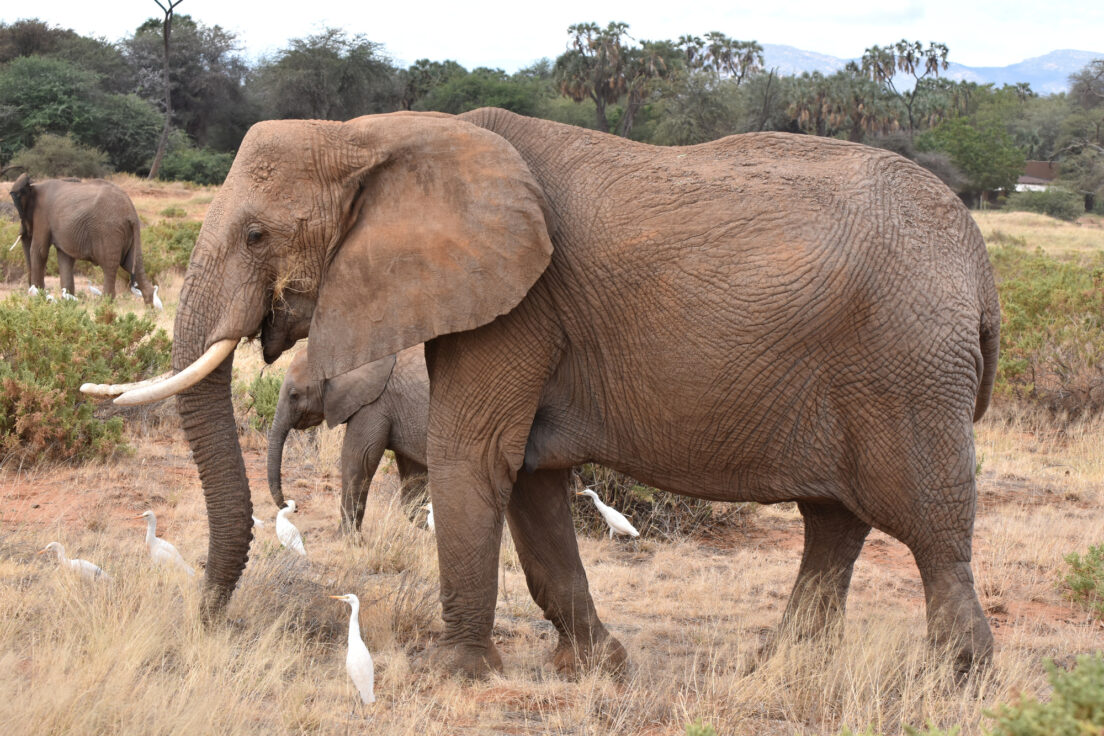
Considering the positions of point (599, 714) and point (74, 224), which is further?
point (74, 224)

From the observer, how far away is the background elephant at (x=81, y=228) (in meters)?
17.1

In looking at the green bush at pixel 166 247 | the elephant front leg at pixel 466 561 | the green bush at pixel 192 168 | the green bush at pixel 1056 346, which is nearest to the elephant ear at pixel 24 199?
the green bush at pixel 166 247

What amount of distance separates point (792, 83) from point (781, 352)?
5676 centimetres

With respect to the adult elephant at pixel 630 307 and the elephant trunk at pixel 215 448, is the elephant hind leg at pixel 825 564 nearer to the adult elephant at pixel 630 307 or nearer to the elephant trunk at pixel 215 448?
the adult elephant at pixel 630 307

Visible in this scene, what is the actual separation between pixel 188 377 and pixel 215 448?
468 mm

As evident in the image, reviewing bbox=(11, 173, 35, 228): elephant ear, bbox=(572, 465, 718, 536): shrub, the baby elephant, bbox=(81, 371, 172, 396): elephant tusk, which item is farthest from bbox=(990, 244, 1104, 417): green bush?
bbox=(11, 173, 35, 228): elephant ear

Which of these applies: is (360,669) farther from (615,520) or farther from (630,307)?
(615,520)

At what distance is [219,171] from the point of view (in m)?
42.2

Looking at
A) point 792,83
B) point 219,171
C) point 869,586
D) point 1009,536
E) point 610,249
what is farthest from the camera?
point 792,83

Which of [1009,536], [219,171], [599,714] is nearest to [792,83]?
[219,171]

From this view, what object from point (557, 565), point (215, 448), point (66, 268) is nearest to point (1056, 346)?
point (557, 565)

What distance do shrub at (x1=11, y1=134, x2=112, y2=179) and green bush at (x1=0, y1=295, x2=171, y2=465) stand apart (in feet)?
95.9

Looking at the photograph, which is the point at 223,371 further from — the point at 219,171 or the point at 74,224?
the point at 219,171

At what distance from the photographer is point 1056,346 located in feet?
35.4
